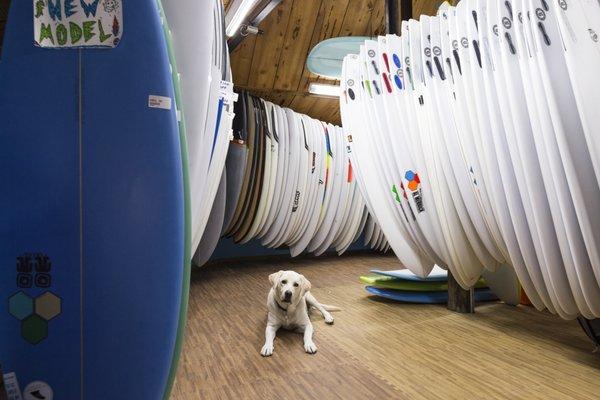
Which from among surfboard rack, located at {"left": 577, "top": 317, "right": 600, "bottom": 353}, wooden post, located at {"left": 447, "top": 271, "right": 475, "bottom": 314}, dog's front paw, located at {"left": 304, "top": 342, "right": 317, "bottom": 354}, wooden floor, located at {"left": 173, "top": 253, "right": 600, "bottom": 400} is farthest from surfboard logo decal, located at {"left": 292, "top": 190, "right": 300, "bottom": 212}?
surfboard rack, located at {"left": 577, "top": 317, "right": 600, "bottom": 353}

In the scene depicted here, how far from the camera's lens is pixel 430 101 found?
1574 mm

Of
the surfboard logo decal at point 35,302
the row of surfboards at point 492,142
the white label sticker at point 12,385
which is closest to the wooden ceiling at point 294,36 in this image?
the row of surfboards at point 492,142

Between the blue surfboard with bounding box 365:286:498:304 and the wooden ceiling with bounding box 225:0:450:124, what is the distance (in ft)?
8.71

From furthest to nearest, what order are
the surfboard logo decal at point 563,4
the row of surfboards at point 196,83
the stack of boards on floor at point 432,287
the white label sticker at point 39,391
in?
1. the stack of boards on floor at point 432,287
2. the row of surfboards at point 196,83
3. the surfboard logo decal at point 563,4
4. the white label sticker at point 39,391

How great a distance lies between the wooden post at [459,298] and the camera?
189 cm

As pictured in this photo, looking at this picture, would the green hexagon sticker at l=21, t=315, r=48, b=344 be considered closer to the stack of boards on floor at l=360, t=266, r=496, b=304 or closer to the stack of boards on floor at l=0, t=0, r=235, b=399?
the stack of boards on floor at l=0, t=0, r=235, b=399

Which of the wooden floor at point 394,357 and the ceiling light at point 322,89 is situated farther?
the ceiling light at point 322,89

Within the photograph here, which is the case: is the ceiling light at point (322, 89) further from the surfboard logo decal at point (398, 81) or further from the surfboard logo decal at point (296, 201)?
the surfboard logo decal at point (398, 81)

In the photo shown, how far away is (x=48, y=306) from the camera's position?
32.0 inches

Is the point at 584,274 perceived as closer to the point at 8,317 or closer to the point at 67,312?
the point at 67,312

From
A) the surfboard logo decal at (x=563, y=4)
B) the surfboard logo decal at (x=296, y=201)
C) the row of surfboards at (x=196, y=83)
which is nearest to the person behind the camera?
the surfboard logo decal at (x=563, y=4)

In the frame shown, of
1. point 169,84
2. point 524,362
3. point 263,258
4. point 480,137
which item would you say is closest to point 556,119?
point 480,137

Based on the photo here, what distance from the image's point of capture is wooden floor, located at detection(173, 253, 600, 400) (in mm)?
1102

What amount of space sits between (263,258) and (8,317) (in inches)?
134
